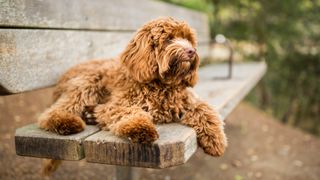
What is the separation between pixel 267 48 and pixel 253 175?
4618mm

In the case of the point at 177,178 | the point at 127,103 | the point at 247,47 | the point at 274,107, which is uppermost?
the point at 127,103

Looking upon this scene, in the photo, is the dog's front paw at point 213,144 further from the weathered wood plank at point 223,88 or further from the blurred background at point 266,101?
the blurred background at point 266,101

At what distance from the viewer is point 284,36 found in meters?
9.35

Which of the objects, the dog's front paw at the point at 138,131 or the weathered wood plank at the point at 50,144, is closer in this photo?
the dog's front paw at the point at 138,131

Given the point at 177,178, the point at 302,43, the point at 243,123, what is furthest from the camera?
the point at 302,43

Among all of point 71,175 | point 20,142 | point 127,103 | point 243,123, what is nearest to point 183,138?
point 127,103

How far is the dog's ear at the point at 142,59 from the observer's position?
2.46m

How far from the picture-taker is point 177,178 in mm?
5027

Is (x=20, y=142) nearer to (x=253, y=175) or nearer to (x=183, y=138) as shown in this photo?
(x=183, y=138)

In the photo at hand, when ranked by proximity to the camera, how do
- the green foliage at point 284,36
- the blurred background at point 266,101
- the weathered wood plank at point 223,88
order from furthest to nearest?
the green foliage at point 284,36 < the blurred background at point 266,101 < the weathered wood plank at point 223,88

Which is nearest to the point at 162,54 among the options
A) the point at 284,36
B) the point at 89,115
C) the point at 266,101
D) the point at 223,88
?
the point at 89,115

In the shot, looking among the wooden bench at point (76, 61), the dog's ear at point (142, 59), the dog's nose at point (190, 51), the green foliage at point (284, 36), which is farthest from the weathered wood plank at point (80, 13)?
the green foliage at point (284, 36)

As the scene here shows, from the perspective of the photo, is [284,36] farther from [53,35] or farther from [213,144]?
[213,144]

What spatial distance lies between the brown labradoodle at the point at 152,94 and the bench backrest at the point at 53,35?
285 mm
